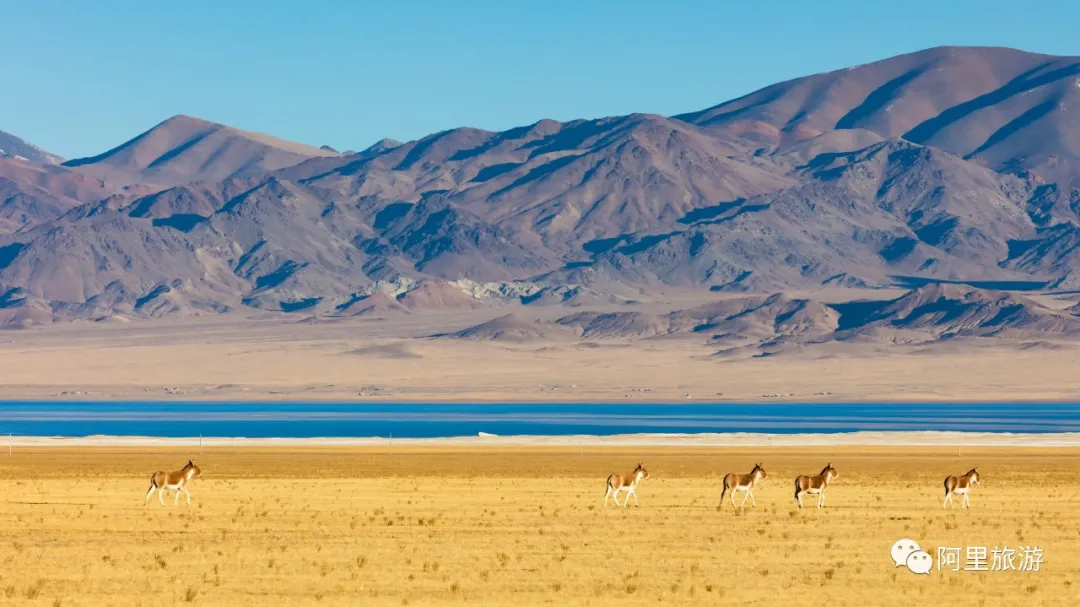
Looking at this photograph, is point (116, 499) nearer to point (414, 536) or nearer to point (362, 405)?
point (414, 536)

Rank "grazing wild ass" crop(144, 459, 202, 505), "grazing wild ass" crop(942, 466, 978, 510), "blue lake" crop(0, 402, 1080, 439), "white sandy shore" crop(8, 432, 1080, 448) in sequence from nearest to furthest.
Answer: "grazing wild ass" crop(942, 466, 978, 510)
"grazing wild ass" crop(144, 459, 202, 505)
"white sandy shore" crop(8, 432, 1080, 448)
"blue lake" crop(0, 402, 1080, 439)

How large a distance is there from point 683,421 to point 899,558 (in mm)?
97534

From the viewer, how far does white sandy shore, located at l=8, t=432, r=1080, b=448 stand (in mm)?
81688

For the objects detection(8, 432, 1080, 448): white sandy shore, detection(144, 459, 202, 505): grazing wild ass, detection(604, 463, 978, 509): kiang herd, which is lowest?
detection(8, 432, 1080, 448): white sandy shore

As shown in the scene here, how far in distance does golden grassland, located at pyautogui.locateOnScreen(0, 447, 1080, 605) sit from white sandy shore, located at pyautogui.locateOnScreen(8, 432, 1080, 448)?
90.7 feet

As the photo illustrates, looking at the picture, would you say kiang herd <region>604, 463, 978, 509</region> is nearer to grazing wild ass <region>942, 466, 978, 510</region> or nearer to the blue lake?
grazing wild ass <region>942, 466, 978, 510</region>

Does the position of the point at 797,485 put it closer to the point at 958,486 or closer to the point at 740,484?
the point at 740,484

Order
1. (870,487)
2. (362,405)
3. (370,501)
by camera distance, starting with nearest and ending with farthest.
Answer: (370,501) → (870,487) → (362,405)

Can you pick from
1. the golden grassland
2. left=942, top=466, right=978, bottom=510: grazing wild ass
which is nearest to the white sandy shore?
the golden grassland

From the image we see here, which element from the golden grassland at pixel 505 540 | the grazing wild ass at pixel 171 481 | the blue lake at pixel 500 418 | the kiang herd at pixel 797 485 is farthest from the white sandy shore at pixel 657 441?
the grazing wild ass at pixel 171 481

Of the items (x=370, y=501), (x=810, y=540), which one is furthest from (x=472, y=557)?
(x=370, y=501)

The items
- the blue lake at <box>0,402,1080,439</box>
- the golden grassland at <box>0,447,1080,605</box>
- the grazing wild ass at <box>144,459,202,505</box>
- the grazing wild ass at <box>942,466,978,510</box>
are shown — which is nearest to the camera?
the golden grassland at <box>0,447,1080,605</box>

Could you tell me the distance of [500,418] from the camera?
438 feet

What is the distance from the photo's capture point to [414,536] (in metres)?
31.8
